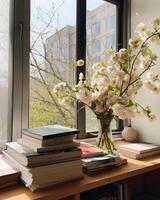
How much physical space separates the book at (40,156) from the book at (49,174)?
2cm

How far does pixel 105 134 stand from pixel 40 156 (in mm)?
539

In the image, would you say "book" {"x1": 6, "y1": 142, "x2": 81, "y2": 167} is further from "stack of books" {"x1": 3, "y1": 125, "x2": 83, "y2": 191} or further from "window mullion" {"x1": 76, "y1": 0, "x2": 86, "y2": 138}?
"window mullion" {"x1": 76, "y1": 0, "x2": 86, "y2": 138}

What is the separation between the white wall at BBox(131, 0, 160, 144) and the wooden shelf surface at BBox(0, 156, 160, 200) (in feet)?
1.69

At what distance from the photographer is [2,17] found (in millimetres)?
1429

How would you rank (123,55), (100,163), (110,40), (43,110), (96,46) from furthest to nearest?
(110,40)
(96,46)
(43,110)
(123,55)
(100,163)

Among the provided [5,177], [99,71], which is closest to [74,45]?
[99,71]

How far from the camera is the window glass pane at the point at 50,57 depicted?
1554 millimetres

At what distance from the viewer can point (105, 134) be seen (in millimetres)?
1439

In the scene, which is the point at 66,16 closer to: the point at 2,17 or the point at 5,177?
the point at 2,17

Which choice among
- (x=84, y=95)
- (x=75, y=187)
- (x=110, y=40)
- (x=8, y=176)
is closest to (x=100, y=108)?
(x=84, y=95)

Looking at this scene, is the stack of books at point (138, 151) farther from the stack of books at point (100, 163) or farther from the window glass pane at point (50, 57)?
the window glass pane at point (50, 57)

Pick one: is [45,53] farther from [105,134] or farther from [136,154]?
[136,154]

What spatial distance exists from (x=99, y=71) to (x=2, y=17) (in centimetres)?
64

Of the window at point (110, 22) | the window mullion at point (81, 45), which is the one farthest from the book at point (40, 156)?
the window at point (110, 22)
